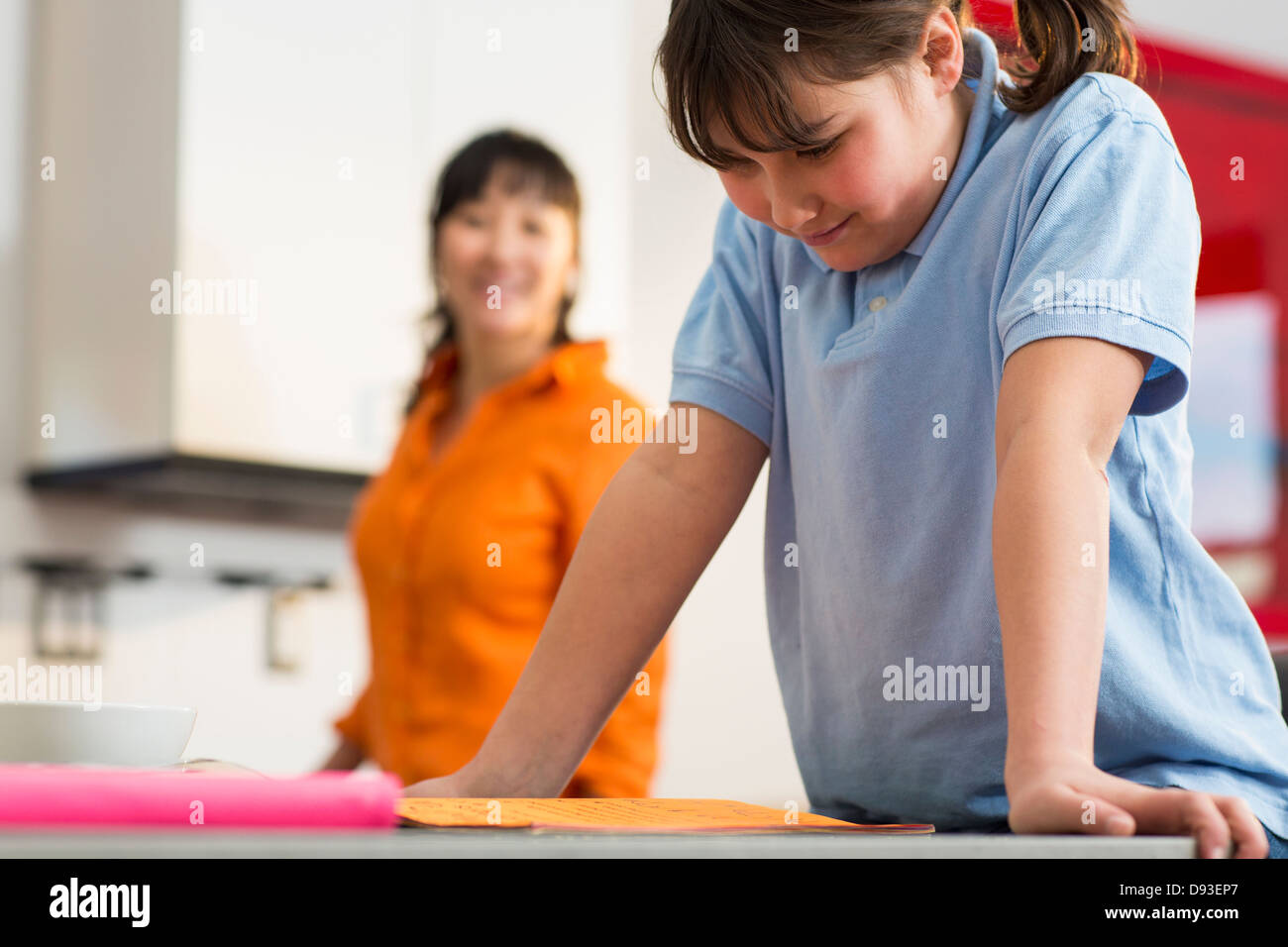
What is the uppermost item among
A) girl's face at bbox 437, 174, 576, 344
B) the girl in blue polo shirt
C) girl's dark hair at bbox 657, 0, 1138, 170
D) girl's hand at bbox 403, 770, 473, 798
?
girl's face at bbox 437, 174, 576, 344

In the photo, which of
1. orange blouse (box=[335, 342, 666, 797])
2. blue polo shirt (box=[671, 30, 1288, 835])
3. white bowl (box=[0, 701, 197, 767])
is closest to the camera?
white bowl (box=[0, 701, 197, 767])

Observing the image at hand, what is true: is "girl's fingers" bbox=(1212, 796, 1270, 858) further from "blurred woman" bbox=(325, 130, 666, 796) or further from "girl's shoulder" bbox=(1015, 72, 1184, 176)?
"blurred woman" bbox=(325, 130, 666, 796)

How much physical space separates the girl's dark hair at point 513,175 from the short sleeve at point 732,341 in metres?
1.07

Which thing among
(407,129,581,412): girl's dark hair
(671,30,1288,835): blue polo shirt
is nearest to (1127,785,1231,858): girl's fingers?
(671,30,1288,835): blue polo shirt

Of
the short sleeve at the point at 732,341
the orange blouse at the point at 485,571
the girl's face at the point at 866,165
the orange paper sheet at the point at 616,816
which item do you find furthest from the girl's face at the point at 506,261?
the orange paper sheet at the point at 616,816

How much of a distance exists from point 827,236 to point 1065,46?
18 cm

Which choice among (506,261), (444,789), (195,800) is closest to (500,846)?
(195,800)

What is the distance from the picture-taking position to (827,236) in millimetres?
858

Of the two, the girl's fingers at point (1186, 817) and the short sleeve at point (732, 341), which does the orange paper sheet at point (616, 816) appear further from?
the short sleeve at point (732, 341)

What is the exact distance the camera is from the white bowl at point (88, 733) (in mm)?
611

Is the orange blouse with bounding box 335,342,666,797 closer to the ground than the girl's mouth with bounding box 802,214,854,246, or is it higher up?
closer to the ground

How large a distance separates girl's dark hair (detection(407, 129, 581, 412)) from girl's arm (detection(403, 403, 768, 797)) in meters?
1.14

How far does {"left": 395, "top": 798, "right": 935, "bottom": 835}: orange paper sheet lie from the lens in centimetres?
52
